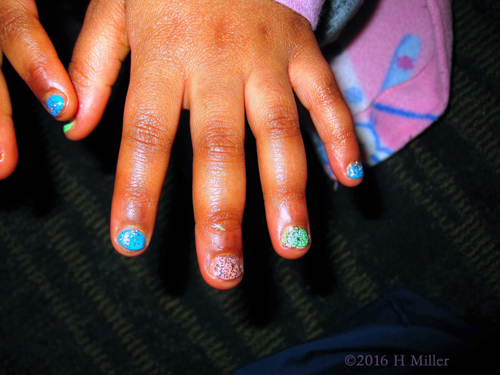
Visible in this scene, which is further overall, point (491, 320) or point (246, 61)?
point (491, 320)

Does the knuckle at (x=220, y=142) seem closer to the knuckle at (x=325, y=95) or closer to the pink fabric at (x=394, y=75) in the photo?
the knuckle at (x=325, y=95)

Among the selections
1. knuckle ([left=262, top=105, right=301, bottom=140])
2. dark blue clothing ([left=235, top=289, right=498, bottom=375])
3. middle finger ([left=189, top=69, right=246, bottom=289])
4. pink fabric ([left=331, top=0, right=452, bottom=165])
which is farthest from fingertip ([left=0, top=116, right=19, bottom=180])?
pink fabric ([left=331, top=0, right=452, bottom=165])

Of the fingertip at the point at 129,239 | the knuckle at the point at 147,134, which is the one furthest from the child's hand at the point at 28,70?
the fingertip at the point at 129,239

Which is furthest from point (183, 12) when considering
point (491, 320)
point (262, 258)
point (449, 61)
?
point (491, 320)

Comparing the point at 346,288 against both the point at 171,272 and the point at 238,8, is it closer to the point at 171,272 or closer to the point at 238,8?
the point at 171,272

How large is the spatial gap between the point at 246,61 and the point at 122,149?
0.80 ft

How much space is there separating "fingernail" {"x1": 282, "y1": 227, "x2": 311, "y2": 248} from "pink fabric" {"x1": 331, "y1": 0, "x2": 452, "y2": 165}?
0.59m

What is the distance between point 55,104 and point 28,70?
8cm

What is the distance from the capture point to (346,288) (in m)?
1.06

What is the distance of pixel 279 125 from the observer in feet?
1.89

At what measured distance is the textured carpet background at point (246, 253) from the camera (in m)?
1.02

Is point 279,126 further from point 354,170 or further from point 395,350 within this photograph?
point 395,350

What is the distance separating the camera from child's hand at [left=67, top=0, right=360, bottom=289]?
1.75 feet

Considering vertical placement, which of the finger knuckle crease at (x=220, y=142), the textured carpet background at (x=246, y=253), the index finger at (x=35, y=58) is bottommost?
the textured carpet background at (x=246, y=253)
